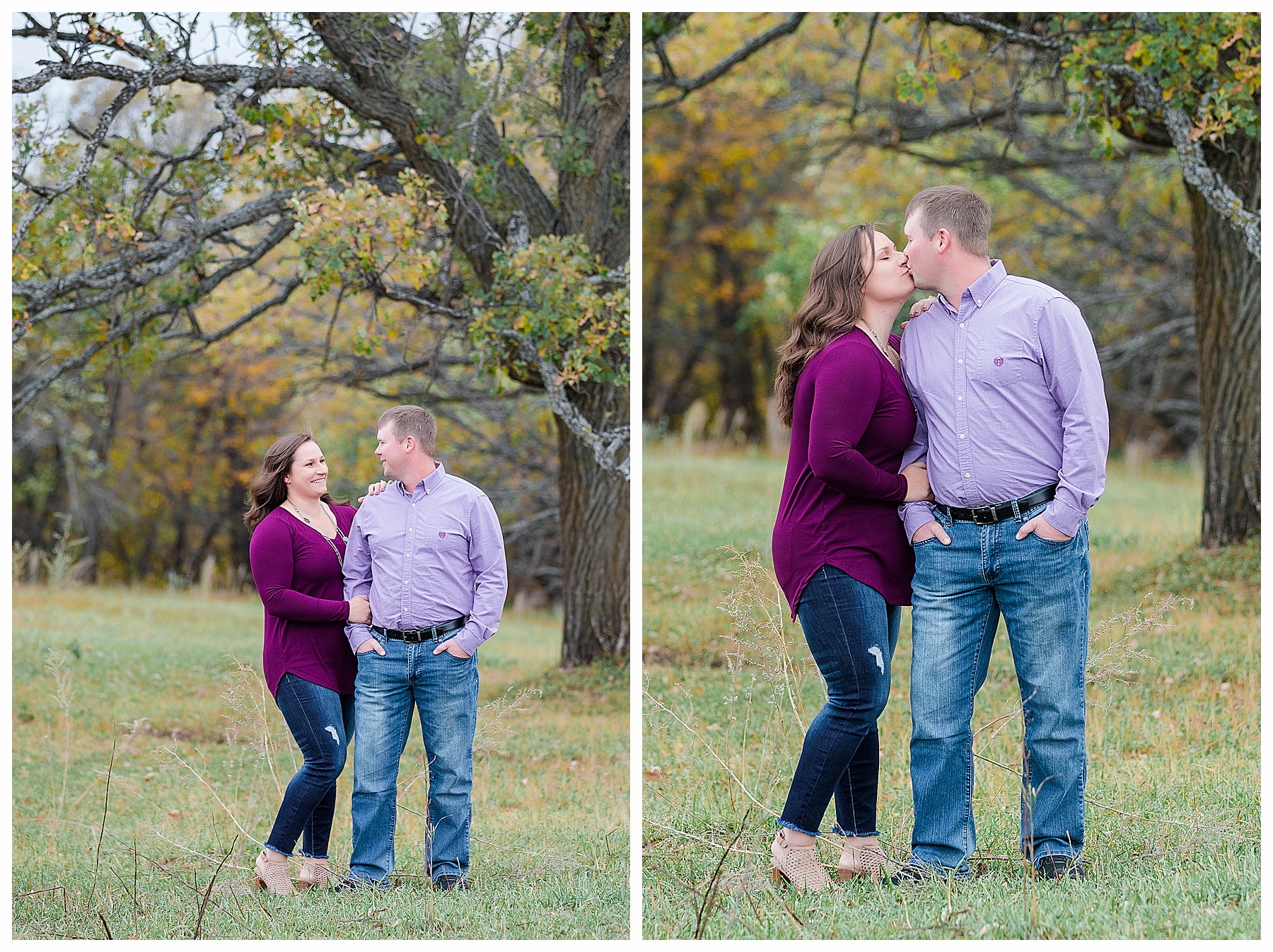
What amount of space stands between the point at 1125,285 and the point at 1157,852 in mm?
9553

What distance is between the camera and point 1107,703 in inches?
187

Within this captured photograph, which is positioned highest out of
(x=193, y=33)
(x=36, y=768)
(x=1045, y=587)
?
(x=193, y=33)

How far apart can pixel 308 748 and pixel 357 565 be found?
566mm

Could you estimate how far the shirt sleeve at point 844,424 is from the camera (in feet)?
9.00

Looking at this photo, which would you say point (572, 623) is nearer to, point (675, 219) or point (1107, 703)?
point (1107, 703)

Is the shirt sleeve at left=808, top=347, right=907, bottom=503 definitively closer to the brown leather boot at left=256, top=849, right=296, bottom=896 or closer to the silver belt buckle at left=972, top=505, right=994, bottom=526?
the silver belt buckle at left=972, top=505, right=994, bottom=526

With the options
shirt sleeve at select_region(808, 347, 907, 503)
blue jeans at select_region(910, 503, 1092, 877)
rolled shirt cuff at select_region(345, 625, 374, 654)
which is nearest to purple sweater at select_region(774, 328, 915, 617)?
shirt sleeve at select_region(808, 347, 907, 503)

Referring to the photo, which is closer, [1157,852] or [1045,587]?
[1045,587]

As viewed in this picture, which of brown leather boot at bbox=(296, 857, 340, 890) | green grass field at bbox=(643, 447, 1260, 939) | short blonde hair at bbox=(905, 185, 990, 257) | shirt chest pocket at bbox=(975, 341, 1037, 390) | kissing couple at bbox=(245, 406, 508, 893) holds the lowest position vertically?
brown leather boot at bbox=(296, 857, 340, 890)

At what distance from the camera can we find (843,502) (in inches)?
113

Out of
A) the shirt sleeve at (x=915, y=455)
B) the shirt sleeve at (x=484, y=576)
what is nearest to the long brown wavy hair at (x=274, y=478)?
the shirt sleeve at (x=484, y=576)

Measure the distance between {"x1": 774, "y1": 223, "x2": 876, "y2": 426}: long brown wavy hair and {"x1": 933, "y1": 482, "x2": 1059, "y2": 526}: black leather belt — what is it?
533 mm

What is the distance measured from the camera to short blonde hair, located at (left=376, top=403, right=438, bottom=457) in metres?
3.39
